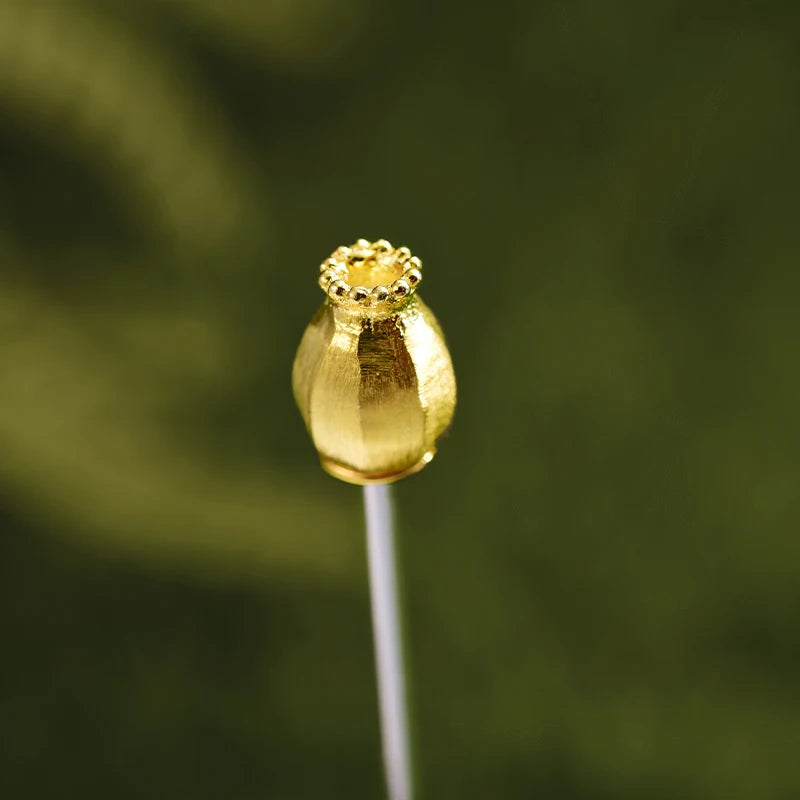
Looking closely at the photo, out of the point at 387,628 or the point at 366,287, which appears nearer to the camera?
the point at 366,287

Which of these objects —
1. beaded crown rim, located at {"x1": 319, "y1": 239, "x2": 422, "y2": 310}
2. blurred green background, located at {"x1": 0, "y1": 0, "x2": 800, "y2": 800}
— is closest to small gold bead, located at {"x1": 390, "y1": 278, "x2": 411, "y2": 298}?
beaded crown rim, located at {"x1": 319, "y1": 239, "x2": 422, "y2": 310}

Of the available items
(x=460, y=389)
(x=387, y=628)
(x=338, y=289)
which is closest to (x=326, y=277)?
(x=338, y=289)

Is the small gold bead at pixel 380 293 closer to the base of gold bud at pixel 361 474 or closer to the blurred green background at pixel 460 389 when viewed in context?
the base of gold bud at pixel 361 474

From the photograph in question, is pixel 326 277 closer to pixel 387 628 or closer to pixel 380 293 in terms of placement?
pixel 380 293

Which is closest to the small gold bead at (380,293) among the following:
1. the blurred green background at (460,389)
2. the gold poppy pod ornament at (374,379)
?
the gold poppy pod ornament at (374,379)

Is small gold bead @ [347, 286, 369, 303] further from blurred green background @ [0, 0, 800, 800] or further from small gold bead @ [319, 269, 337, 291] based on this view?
blurred green background @ [0, 0, 800, 800]

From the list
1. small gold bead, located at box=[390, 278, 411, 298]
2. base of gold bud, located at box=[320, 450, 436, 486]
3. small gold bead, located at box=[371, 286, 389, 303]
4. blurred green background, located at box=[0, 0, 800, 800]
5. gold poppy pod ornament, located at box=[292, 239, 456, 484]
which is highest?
blurred green background, located at box=[0, 0, 800, 800]
